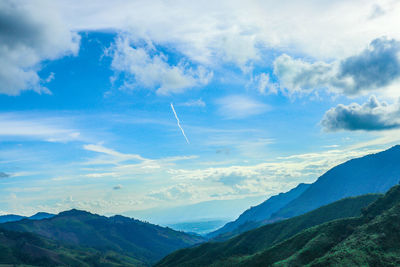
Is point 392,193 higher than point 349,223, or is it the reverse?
point 392,193

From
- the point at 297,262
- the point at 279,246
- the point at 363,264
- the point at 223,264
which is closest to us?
the point at 363,264

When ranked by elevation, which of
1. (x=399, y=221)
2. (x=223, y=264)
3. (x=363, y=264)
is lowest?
(x=223, y=264)

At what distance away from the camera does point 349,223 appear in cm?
16225

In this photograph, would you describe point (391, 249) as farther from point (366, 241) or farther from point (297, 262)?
point (297, 262)

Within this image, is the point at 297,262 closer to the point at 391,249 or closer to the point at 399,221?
the point at 391,249

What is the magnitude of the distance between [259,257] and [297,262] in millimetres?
41650

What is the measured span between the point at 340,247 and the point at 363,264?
21.1 m

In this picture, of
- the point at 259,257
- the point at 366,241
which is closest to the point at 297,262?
the point at 366,241

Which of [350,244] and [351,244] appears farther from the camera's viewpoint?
[350,244]

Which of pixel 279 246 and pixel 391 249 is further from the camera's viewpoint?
pixel 279 246

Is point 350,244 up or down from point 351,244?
down

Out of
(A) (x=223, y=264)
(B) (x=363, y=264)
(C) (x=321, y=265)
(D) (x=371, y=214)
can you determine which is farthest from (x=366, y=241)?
(A) (x=223, y=264)

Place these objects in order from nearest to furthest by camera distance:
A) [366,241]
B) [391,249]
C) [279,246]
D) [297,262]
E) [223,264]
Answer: [391,249]
[366,241]
[297,262]
[279,246]
[223,264]

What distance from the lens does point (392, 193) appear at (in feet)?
589
